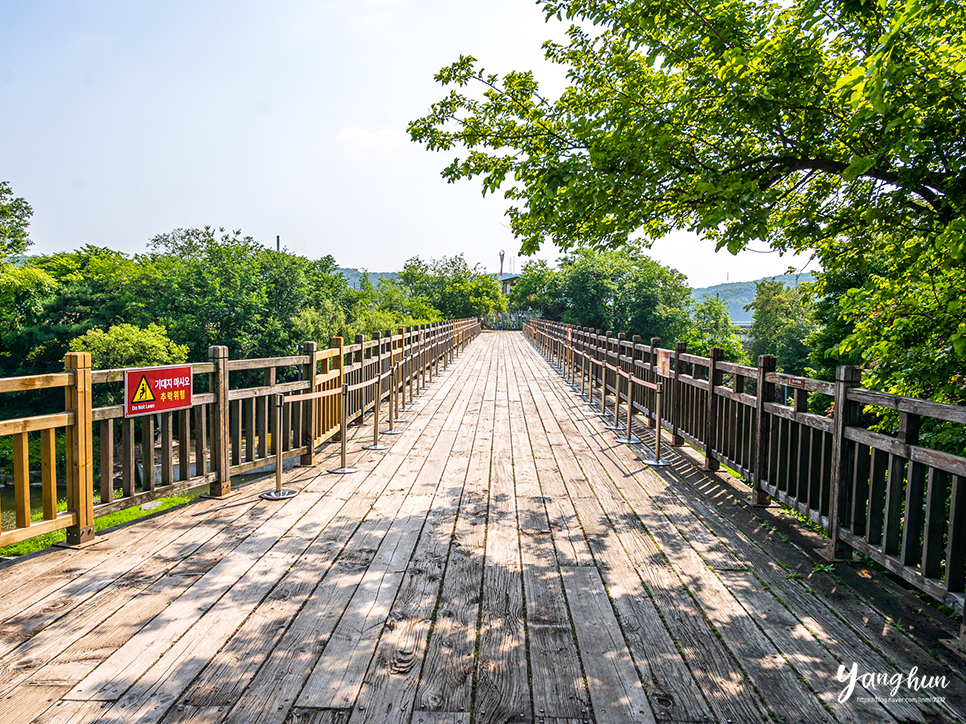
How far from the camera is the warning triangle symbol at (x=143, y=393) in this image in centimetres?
430

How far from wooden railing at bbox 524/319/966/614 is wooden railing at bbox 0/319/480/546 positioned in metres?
4.18

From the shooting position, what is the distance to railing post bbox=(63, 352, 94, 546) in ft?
12.9

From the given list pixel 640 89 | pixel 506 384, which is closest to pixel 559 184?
pixel 640 89

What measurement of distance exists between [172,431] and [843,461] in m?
5.85

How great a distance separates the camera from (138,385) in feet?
14.2

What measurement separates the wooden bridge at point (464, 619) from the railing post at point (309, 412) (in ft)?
3.55

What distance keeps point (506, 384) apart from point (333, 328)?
1210 inches

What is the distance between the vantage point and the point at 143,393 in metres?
4.36

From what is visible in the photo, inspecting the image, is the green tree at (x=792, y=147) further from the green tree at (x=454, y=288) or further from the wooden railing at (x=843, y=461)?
the green tree at (x=454, y=288)

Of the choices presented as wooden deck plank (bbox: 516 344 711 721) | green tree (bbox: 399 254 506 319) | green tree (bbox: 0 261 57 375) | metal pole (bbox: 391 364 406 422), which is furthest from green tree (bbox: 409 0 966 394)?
green tree (bbox: 399 254 506 319)

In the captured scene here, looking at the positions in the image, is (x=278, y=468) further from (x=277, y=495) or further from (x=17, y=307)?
(x=17, y=307)

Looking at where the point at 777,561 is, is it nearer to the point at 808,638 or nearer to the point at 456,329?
the point at 808,638

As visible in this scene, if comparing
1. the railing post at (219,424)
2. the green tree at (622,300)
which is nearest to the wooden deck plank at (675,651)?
the railing post at (219,424)

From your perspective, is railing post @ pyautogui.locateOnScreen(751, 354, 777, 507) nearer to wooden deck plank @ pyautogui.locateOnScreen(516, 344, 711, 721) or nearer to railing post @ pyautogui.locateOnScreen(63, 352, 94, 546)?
wooden deck plank @ pyautogui.locateOnScreen(516, 344, 711, 721)
